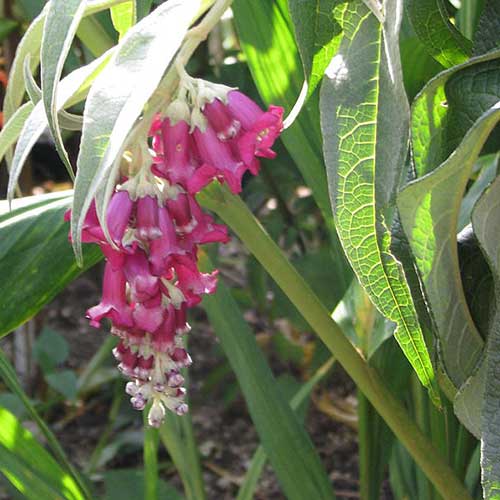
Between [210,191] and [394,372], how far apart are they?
35 centimetres

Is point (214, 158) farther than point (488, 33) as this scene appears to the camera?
No

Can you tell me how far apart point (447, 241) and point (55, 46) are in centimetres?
26

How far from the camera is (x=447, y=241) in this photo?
572mm

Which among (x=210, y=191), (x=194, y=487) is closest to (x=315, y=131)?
(x=210, y=191)

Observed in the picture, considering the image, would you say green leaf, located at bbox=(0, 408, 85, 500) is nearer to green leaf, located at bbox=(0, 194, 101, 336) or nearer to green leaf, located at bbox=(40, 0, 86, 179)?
green leaf, located at bbox=(0, 194, 101, 336)

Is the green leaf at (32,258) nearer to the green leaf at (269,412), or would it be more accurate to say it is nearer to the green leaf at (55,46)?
the green leaf at (269,412)

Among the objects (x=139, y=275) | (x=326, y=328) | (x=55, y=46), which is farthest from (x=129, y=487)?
(x=55, y=46)

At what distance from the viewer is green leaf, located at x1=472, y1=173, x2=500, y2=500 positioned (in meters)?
0.52

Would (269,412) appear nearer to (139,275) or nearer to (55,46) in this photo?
(139,275)

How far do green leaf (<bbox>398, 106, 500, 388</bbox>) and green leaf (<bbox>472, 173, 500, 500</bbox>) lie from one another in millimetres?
23

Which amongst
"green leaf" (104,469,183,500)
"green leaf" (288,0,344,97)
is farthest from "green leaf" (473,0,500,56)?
"green leaf" (104,469,183,500)

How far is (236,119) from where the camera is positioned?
Result: 52cm

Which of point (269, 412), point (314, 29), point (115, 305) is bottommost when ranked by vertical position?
point (269, 412)

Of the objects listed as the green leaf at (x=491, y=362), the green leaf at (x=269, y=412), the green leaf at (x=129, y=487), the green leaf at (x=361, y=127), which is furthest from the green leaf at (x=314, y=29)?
the green leaf at (x=129, y=487)
